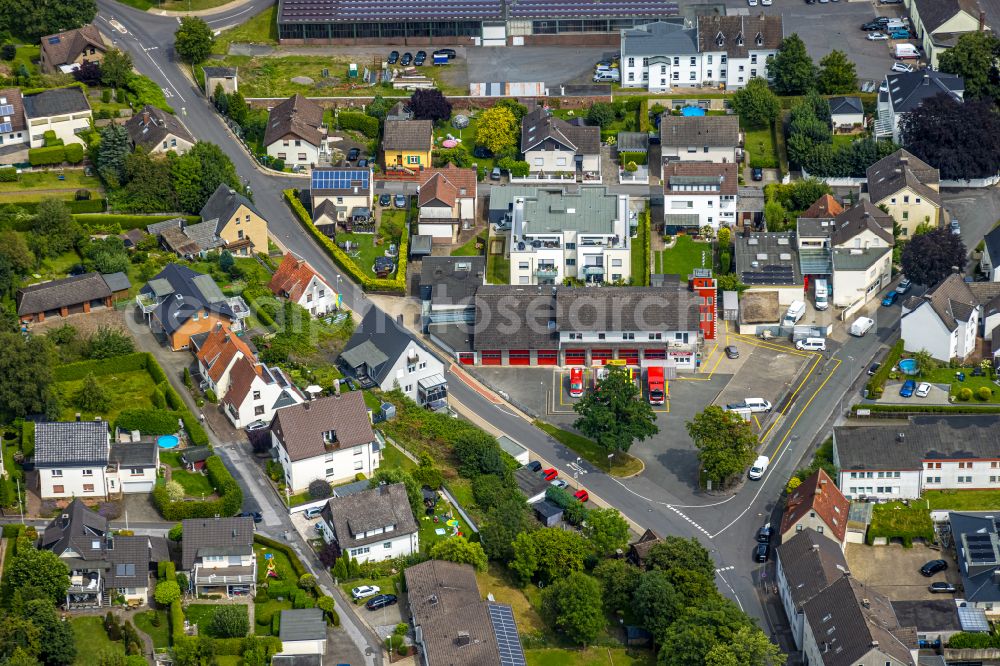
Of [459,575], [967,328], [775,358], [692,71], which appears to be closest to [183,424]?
[459,575]

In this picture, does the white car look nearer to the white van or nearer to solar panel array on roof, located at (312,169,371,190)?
the white van

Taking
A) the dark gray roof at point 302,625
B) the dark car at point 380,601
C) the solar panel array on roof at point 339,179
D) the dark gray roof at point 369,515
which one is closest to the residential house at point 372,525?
the dark gray roof at point 369,515

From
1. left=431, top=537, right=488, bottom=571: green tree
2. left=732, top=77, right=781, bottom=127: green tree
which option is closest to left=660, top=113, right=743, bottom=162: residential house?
left=732, top=77, right=781, bottom=127: green tree

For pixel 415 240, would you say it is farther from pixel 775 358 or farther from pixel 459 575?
pixel 459 575

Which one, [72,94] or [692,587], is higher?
[72,94]

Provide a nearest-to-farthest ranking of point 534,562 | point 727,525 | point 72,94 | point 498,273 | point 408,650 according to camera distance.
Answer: point 408,650
point 534,562
point 727,525
point 498,273
point 72,94

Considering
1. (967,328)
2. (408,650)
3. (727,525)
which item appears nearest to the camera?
(408,650)
